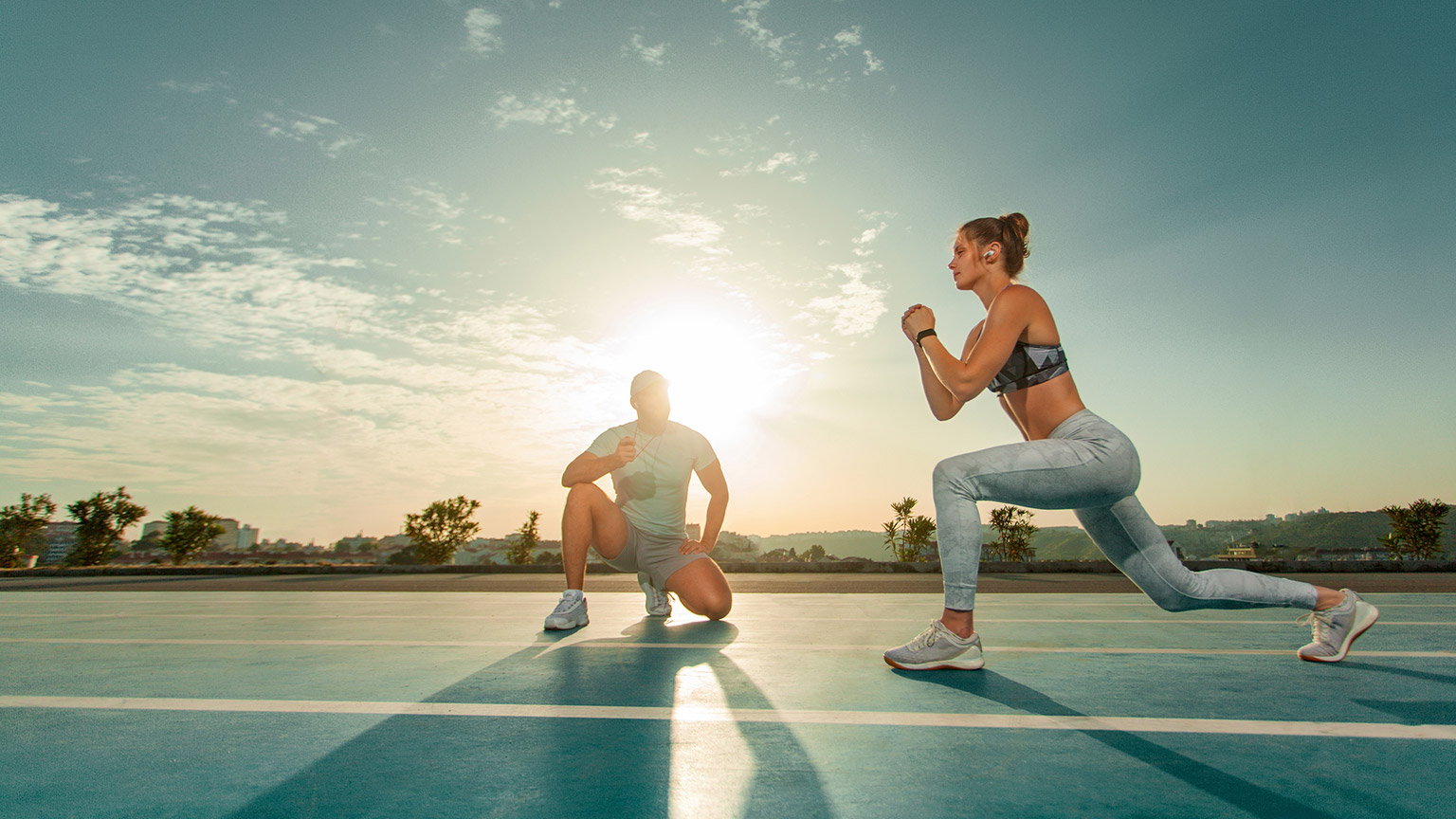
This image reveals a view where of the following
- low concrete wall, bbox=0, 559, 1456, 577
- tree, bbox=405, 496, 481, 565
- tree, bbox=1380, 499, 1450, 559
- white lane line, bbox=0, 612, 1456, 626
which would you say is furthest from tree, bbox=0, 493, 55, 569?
tree, bbox=1380, 499, 1450, 559

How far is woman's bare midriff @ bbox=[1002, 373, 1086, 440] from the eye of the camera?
8.19ft

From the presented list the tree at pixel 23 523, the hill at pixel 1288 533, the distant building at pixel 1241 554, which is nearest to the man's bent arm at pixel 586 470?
the distant building at pixel 1241 554

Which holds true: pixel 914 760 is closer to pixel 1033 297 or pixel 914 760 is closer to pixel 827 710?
pixel 827 710

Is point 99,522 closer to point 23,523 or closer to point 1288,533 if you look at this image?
point 23,523

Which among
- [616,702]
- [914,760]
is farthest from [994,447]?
[616,702]

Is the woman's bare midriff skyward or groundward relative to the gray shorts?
skyward

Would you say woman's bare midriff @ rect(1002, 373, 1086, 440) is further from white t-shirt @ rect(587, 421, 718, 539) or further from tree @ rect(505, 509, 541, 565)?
tree @ rect(505, 509, 541, 565)

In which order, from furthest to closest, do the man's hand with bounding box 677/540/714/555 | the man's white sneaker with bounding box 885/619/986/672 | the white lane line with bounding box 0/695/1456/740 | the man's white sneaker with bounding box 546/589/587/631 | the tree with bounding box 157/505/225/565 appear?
the tree with bounding box 157/505/225/565 → the man's hand with bounding box 677/540/714/555 → the man's white sneaker with bounding box 546/589/587/631 → the man's white sneaker with bounding box 885/619/986/672 → the white lane line with bounding box 0/695/1456/740

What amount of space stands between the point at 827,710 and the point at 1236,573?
1724 millimetres

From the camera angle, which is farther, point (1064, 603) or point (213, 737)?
point (1064, 603)

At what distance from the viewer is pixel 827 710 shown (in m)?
1.75

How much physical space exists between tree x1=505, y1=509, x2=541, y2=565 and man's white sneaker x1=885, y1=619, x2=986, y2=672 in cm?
3999

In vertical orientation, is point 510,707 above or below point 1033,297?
below

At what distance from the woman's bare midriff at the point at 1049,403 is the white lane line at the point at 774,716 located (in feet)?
3.56
